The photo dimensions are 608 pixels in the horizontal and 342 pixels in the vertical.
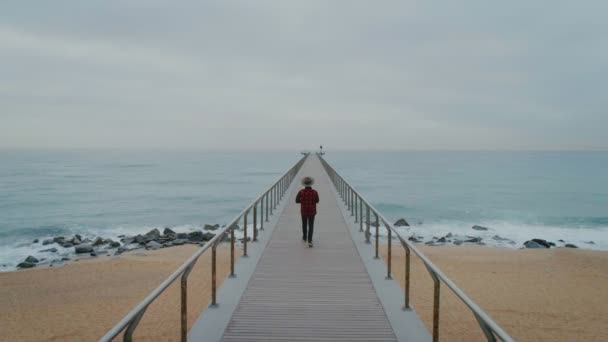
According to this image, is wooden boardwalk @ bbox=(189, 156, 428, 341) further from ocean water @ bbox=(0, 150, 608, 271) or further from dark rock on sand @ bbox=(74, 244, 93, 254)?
ocean water @ bbox=(0, 150, 608, 271)

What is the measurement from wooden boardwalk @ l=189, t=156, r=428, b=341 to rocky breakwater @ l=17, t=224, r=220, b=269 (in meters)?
13.4

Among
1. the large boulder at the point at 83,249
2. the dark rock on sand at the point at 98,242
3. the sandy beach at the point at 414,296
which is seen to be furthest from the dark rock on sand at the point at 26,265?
the dark rock on sand at the point at 98,242

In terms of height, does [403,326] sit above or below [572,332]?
above

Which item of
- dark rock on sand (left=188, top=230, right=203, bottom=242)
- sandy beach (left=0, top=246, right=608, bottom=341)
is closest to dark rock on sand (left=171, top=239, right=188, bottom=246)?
dark rock on sand (left=188, top=230, right=203, bottom=242)

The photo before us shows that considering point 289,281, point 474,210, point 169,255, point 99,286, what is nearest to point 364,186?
point 474,210

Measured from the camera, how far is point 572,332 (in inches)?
345

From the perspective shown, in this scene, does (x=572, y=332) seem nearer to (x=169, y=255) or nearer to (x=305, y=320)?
(x=305, y=320)

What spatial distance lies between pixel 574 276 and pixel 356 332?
39.9 ft

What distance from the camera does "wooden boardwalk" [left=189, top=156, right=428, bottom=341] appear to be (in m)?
4.32

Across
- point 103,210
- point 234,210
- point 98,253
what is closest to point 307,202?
point 98,253

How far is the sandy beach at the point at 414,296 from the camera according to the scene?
8.76m

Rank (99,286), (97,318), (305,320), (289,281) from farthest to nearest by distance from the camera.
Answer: (99,286) < (97,318) < (289,281) < (305,320)

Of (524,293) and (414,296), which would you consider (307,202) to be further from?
(524,293)

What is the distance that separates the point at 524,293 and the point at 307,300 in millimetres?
8506
